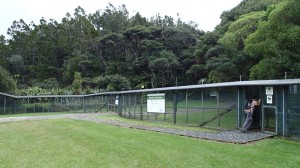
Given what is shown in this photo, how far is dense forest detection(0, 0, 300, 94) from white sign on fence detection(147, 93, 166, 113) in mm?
6248

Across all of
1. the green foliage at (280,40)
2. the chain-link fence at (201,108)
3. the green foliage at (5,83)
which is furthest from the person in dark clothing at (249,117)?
the green foliage at (5,83)

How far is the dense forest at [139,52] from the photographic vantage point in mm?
17109

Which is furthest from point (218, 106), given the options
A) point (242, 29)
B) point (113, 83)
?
point (113, 83)

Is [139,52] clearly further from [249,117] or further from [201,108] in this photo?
[249,117]

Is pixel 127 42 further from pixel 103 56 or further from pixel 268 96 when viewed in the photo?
pixel 268 96

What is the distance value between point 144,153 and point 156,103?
1059cm

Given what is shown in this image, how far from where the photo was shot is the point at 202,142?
9773 mm

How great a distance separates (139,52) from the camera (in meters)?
53.5

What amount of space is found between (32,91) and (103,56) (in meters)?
22.1

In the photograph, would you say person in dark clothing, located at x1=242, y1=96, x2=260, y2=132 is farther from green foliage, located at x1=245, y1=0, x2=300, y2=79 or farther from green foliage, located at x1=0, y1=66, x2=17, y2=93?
green foliage, located at x1=0, y1=66, x2=17, y2=93

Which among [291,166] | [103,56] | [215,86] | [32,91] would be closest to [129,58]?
[103,56]

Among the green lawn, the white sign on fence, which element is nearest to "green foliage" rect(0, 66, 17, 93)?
the white sign on fence

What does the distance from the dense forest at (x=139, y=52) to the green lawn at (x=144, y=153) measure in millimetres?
8249

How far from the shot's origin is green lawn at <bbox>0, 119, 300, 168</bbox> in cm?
696
